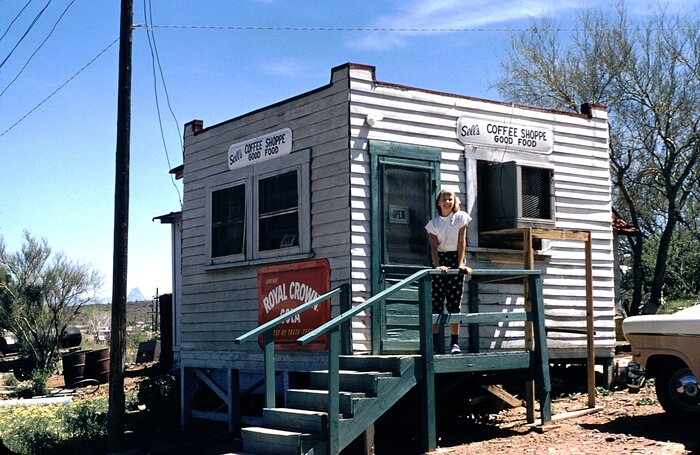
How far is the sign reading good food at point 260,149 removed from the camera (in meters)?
11.7

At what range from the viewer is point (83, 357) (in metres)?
22.4

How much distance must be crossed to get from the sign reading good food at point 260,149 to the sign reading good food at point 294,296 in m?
1.50

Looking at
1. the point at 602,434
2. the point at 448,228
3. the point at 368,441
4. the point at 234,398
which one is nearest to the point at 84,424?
the point at 234,398

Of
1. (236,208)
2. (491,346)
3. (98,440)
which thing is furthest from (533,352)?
(98,440)

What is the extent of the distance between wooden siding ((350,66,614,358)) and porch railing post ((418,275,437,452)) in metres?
1.10

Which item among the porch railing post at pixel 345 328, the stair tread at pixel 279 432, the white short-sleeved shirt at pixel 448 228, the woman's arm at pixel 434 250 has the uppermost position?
the white short-sleeved shirt at pixel 448 228

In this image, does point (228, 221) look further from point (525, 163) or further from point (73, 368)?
point (73, 368)

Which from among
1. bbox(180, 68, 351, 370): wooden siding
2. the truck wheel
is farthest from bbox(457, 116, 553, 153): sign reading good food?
the truck wheel

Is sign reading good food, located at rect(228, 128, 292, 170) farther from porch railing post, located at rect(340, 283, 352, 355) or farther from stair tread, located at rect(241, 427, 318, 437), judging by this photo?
stair tread, located at rect(241, 427, 318, 437)

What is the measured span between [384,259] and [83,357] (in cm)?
1416

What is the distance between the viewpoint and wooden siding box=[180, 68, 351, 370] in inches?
418

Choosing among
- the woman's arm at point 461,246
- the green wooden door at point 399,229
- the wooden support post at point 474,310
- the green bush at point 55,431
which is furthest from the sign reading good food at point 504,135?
the green bush at point 55,431

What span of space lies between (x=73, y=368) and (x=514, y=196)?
14788 mm

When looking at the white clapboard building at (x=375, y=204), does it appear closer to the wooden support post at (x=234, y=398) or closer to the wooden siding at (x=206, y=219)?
the wooden siding at (x=206, y=219)
